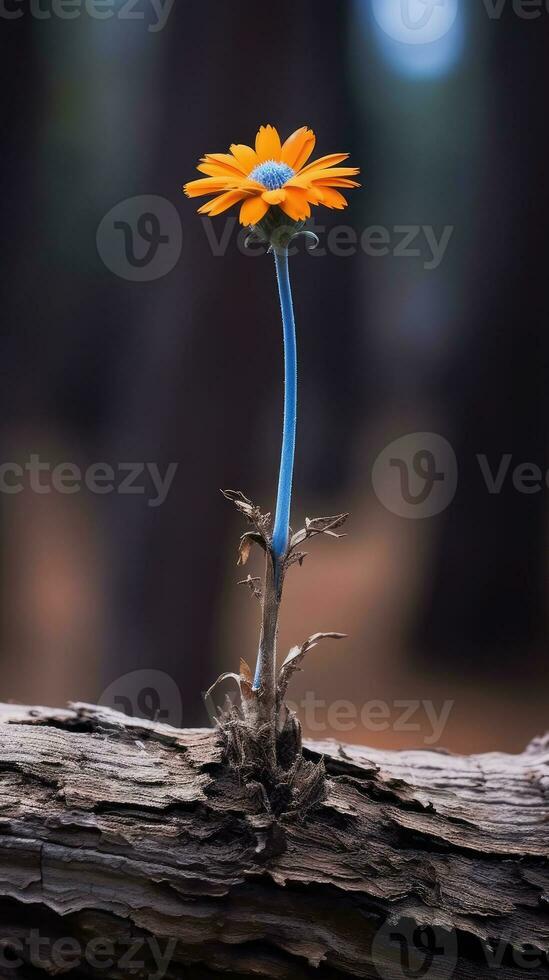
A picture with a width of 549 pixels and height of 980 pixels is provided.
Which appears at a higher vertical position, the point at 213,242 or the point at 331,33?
the point at 331,33

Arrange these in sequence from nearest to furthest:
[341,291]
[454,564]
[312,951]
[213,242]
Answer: [312,951]
[213,242]
[341,291]
[454,564]

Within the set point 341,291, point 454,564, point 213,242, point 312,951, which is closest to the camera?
point 312,951

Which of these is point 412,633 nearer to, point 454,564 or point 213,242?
point 454,564

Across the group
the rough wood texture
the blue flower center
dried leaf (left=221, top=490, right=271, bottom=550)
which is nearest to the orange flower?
the blue flower center

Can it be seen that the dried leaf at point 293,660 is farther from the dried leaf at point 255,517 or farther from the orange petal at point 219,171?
the orange petal at point 219,171

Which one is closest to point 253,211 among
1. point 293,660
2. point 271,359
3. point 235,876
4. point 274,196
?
point 274,196

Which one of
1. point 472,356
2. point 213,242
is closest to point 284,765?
point 213,242

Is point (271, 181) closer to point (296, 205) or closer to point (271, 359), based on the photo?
point (296, 205)
